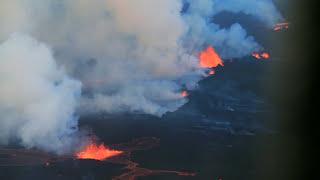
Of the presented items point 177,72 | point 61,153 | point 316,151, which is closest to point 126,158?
point 61,153

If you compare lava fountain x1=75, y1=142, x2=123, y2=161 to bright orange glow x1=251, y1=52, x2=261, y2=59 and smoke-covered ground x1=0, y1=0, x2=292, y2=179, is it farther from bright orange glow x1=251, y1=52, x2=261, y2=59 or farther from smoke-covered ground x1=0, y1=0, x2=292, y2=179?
bright orange glow x1=251, y1=52, x2=261, y2=59

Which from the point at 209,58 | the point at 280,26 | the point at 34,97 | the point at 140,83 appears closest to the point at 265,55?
the point at 280,26

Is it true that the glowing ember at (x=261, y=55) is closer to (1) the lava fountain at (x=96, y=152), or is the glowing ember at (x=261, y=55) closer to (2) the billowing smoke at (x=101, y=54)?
(2) the billowing smoke at (x=101, y=54)

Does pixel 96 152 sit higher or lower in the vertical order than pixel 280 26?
lower

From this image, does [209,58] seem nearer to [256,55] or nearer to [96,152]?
[256,55]

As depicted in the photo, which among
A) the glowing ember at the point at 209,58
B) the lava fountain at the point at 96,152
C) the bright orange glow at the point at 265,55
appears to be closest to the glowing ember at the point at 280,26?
the bright orange glow at the point at 265,55

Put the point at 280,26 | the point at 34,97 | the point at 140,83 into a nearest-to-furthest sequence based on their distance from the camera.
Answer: the point at 34,97, the point at 140,83, the point at 280,26

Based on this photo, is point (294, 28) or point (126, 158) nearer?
point (126, 158)

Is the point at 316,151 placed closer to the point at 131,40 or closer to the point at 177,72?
the point at 177,72
